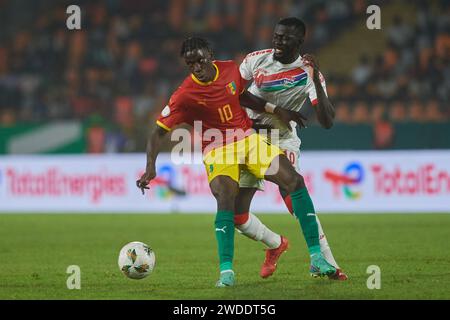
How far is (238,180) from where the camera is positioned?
24.3 ft

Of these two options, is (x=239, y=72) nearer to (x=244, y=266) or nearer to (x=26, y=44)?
(x=244, y=266)

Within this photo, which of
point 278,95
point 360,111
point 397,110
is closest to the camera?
point 278,95

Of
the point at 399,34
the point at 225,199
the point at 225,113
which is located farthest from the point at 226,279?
the point at 399,34

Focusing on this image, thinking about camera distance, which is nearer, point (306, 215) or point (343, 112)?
point (306, 215)

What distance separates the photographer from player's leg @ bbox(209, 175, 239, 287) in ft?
23.1

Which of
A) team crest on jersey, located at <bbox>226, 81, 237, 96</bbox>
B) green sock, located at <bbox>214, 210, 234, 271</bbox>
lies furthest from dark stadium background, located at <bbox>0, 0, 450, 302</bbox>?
team crest on jersey, located at <bbox>226, 81, 237, 96</bbox>

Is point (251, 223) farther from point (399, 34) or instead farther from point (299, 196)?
point (399, 34)

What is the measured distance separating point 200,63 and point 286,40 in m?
0.86

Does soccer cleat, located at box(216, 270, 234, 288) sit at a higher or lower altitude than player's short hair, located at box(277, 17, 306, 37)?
lower

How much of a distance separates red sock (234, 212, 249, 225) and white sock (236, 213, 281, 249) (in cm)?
4

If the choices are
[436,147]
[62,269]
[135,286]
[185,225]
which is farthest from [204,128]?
[436,147]

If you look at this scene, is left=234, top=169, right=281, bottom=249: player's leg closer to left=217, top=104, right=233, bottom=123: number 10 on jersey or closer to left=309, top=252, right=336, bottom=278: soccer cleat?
left=217, top=104, right=233, bottom=123: number 10 on jersey

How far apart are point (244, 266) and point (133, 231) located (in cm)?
434

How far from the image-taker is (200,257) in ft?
31.4
